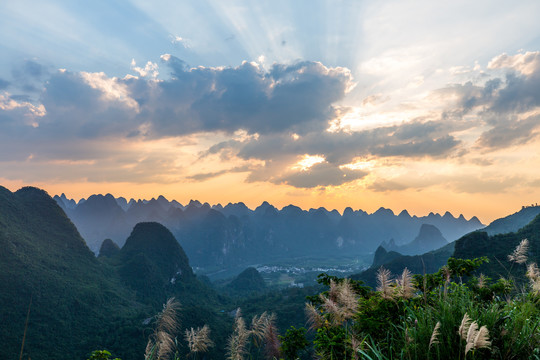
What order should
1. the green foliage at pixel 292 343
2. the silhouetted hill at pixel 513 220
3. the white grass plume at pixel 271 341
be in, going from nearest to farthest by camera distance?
the white grass plume at pixel 271 341, the green foliage at pixel 292 343, the silhouetted hill at pixel 513 220

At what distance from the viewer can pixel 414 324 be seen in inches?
160

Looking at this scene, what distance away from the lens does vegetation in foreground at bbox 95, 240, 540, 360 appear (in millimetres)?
3236

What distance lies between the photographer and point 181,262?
121625mm

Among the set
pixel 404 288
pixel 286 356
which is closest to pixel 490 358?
pixel 404 288

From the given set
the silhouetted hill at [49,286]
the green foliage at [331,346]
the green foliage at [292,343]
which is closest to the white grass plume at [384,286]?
the green foliage at [331,346]

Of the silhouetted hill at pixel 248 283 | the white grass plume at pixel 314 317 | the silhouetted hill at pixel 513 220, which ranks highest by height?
the silhouetted hill at pixel 513 220

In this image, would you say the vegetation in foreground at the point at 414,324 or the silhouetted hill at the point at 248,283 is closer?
the vegetation in foreground at the point at 414,324

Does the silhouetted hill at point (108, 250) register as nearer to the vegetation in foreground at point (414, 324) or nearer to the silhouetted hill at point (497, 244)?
the silhouetted hill at point (497, 244)

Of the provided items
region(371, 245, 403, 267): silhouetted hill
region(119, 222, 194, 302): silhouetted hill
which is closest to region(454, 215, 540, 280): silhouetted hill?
region(371, 245, 403, 267): silhouetted hill

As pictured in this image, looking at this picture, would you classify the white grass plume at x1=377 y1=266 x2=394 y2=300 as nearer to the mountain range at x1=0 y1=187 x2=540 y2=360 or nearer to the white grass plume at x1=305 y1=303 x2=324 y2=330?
the white grass plume at x1=305 y1=303 x2=324 y2=330

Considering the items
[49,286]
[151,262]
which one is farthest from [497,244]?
[151,262]

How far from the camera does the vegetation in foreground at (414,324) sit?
3.24 metres

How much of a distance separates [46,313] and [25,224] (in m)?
41.1

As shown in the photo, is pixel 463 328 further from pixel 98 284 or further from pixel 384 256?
pixel 384 256
